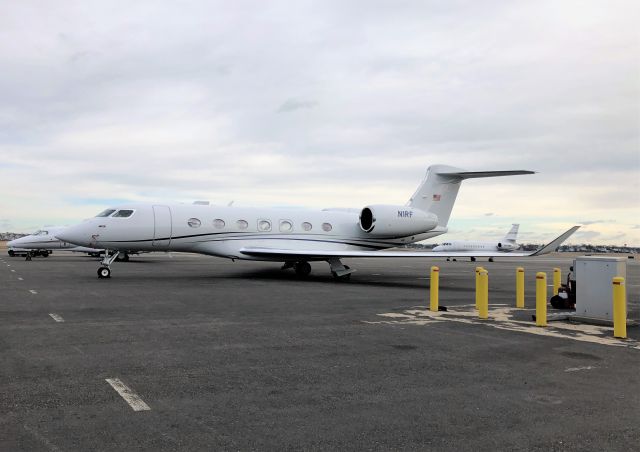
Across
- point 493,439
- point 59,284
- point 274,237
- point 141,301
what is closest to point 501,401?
point 493,439

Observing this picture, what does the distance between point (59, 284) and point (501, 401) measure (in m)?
14.7

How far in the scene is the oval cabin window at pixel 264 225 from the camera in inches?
806

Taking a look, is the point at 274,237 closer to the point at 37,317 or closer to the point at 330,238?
the point at 330,238

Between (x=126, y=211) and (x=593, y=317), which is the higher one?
(x=126, y=211)

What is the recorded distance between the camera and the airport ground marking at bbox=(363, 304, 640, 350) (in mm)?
8336

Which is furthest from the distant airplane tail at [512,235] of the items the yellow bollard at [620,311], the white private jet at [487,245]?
the yellow bollard at [620,311]

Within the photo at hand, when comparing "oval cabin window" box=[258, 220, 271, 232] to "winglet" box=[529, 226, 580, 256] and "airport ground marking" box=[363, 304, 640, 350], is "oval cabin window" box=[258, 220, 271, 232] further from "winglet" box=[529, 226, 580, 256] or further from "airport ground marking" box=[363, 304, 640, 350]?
"winglet" box=[529, 226, 580, 256]

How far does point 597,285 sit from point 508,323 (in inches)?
72.3

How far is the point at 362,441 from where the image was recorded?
3920mm

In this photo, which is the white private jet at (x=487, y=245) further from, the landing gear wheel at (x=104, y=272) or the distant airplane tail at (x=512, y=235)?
the landing gear wheel at (x=104, y=272)

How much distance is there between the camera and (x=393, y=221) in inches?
856

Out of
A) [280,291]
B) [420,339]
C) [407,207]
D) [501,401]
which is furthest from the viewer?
[407,207]

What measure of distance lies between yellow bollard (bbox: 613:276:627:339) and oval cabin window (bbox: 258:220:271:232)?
1388 centimetres

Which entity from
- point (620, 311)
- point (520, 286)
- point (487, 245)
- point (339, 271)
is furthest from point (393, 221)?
point (487, 245)
